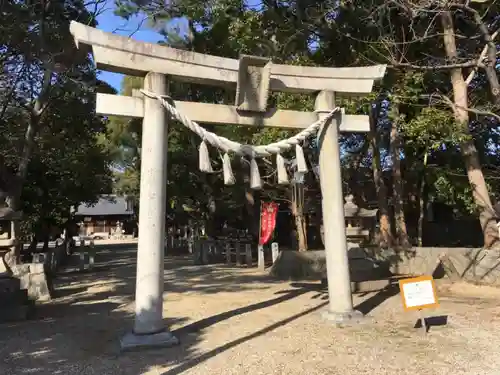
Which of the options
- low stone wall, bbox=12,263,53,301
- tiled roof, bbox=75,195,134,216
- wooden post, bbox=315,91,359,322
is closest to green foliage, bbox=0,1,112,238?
low stone wall, bbox=12,263,53,301

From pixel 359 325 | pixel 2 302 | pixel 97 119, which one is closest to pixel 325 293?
pixel 359 325

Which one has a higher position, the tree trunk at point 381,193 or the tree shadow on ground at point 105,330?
the tree trunk at point 381,193

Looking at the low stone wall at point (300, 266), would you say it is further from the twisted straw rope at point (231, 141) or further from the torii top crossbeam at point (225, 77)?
the twisted straw rope at point (231, 141)

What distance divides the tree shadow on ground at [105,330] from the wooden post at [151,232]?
278 mm

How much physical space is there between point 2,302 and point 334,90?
265 inches

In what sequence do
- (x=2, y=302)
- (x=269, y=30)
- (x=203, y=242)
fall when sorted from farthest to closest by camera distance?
(x=203, y=242), (x=269, y=30), (x=2, y=302)

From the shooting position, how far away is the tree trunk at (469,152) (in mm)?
10516

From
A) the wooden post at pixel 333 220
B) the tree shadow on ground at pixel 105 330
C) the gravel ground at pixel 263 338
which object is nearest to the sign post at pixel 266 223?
the tree shadow on ground at pixel 105 330

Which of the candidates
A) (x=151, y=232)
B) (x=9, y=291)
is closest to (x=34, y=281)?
(x=9, y=291)

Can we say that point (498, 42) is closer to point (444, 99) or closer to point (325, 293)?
point (444, 99)

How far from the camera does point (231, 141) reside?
648 centimetres

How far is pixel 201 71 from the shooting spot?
621 cm

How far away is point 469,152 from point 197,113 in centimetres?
779

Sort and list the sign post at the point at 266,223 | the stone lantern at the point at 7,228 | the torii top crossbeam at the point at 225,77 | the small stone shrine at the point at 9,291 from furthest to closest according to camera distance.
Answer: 1. the sign post at the point at 266,223
2. the stone lantern at the point at 7,228
3. the small stone shrine at the point at 9,291
4. the torii top crossbeam at the point at 225,77
